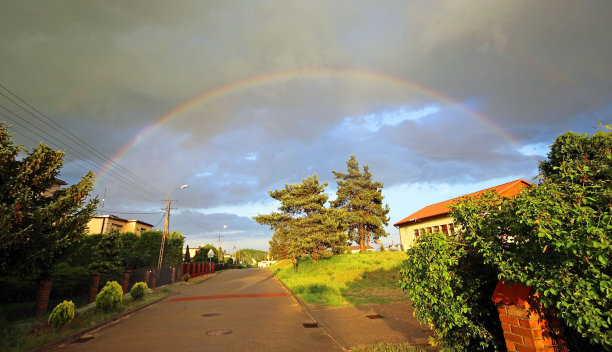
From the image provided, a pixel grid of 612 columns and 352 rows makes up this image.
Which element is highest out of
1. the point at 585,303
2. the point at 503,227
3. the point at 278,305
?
the point at 503,227

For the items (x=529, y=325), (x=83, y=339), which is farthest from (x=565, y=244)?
(x=83, y=339)

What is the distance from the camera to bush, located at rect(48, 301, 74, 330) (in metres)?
8.39

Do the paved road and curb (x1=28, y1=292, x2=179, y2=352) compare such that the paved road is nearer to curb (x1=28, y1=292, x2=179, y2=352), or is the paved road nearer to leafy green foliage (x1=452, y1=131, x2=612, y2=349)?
curb (x1=28, y1=292, x2=179, y2=352)

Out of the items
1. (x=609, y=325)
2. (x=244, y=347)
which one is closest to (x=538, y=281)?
(x=609, y=325)

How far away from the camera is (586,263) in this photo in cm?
242

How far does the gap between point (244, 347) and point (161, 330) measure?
142 inches

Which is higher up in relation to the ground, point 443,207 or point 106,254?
point 443,207

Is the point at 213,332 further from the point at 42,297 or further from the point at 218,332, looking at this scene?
the point at 42,297

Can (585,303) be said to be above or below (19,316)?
above

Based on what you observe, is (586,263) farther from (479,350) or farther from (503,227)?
(479,350)

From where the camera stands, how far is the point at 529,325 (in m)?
3.01

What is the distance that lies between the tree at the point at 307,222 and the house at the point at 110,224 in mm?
18835

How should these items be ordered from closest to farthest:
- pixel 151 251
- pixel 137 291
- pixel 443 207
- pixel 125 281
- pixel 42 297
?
1. pixel 42 297
2. pixel 137 291
3. pixel 125 281
4. pixel 151 251
5. pixel 443 207

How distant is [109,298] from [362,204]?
112ft
